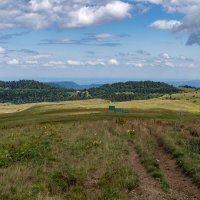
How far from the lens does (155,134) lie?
29.8m

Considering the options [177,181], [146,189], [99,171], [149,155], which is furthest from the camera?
[149,155]

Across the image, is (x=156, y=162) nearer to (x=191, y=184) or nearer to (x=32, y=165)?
(x=191, y=184)

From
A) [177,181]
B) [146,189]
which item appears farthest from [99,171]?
[177,181]

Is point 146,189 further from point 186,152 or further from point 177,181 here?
point 186,152

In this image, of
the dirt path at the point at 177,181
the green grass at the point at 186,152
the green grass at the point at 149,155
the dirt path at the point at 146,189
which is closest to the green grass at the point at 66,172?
the dirt path at the point at 146,189

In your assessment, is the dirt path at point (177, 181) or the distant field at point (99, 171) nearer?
the distant field at point (99, 171)

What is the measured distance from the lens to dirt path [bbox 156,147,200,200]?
13094 mm

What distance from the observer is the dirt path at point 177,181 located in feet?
43.0

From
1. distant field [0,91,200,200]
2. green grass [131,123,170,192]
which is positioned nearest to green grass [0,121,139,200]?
distant field [0,91,200,200]

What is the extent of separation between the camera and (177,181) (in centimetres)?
1508

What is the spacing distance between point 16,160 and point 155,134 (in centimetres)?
1489

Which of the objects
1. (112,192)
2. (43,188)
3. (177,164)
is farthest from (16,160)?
(177,164)

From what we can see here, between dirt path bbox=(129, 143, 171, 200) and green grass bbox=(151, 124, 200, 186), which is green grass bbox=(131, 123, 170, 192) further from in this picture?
green grass bbox=(151, 124, 200, 186)

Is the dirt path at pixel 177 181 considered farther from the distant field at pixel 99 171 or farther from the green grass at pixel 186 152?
the green grass at pixel 186 152
